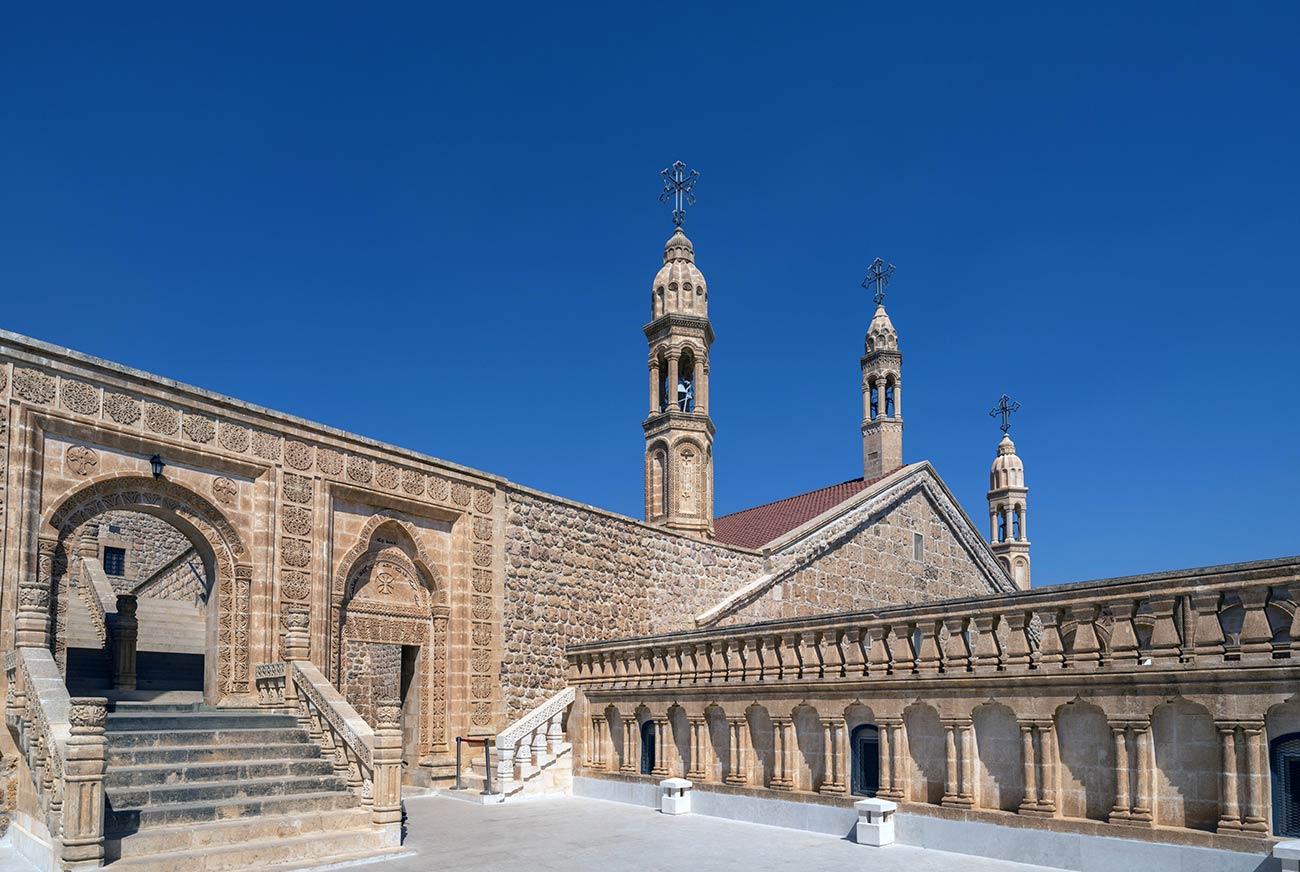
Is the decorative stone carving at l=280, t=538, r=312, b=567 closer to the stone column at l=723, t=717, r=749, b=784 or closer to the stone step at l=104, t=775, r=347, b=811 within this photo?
the stone step at l=104, t=775, r=347, b=811

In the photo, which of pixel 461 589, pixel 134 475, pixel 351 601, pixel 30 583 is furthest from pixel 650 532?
pixel 30 583

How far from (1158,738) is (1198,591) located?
4.82 ft

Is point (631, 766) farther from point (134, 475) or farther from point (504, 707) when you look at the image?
point (134, 475)

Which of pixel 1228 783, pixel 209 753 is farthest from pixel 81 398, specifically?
pixel 1228 783

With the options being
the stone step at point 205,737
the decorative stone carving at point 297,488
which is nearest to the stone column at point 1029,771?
the stone step at point 205,737

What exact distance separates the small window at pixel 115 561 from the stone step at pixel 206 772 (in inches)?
753

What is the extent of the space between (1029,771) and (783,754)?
3.68m

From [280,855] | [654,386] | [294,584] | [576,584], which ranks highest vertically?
[654,386]

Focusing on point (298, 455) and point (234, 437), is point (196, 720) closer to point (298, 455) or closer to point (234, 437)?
point (234, 437)

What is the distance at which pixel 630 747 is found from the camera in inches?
636

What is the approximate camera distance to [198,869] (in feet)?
31.8

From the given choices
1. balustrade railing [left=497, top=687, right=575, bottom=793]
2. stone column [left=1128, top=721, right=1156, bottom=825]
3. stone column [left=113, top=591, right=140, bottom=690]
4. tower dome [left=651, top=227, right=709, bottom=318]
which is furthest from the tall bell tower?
stone column [left=1128, top=721, right=1156, bottom=825]

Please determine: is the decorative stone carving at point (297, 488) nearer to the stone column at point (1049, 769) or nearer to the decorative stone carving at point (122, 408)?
the decorative stone carving at point (122, 408)

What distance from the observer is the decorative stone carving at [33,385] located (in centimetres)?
1197
